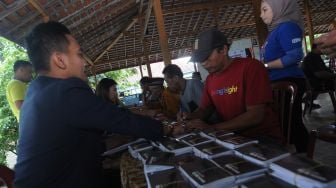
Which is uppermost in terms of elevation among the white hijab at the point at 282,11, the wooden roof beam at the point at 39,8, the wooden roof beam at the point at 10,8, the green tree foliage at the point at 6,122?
the wooden roof beam at the point at 39,8

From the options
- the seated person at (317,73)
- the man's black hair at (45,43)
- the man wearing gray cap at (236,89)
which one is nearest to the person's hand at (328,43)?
the man wearing gray cap at (236,89)

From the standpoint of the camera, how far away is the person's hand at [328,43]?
68.1 inches

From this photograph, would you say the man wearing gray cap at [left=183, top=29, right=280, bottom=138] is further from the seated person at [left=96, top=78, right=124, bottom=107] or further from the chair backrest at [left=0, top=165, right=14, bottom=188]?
the seated person at [left=96, top=78, right=124, bottom=107]

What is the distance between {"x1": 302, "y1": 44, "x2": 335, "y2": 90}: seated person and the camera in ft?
22.2

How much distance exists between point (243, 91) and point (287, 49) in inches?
28.3

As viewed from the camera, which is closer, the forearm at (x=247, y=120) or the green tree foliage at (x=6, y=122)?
the forearm at (x=247, y=120)

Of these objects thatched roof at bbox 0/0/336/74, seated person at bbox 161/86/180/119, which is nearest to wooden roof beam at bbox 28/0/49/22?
thatched roof at bbox 0/0/336/74

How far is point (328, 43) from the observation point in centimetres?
175

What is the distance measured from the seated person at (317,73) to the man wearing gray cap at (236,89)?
4913 millimetres

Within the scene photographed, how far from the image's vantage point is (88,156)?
5.51 feet

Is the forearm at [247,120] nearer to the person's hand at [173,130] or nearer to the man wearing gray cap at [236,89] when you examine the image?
the man wearing gray cap at [236,89]

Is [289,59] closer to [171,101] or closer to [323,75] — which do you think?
[171,101]

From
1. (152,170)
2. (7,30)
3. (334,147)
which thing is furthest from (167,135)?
(7,30)

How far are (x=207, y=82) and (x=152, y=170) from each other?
56.0 inches
